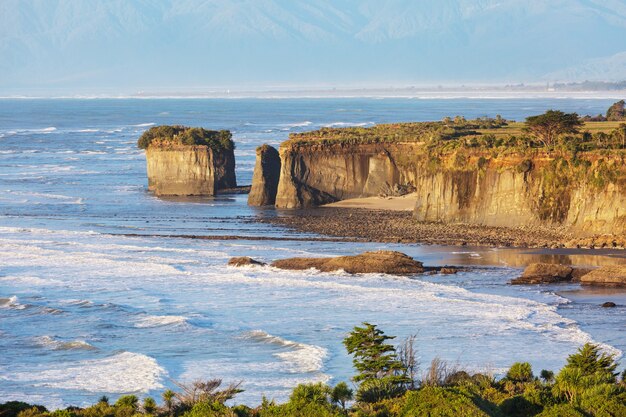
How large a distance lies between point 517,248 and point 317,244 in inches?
388

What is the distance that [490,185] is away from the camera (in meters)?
63.6

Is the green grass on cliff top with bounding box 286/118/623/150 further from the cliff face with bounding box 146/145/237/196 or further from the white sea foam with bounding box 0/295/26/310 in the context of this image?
the white sea foam with bounding box 0/295/26/310

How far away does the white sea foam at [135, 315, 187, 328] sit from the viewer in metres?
42.2

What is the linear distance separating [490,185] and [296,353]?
93.1 ft

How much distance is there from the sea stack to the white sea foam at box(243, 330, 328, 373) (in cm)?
4299

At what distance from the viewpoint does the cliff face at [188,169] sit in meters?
82.6

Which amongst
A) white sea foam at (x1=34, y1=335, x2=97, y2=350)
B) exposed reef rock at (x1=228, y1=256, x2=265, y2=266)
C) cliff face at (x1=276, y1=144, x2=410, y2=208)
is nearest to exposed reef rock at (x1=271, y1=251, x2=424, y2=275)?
exposed reef rock at (x1=228, y1=256, x2=265, y2=266)

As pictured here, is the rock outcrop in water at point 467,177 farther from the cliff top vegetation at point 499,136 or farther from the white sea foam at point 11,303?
the white sea foam at point 11,303

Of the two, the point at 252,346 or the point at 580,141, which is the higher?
the point at 580,141

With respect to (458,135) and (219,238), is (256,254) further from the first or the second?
(458,135)

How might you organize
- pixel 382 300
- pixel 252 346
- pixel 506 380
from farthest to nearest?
1. pixel 382 300
2. pixel 252 346
3. pixel 506 380

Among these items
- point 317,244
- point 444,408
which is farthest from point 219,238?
point 444,408

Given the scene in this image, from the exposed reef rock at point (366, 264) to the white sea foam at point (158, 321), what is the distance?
32.5ft

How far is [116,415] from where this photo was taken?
2608cm
